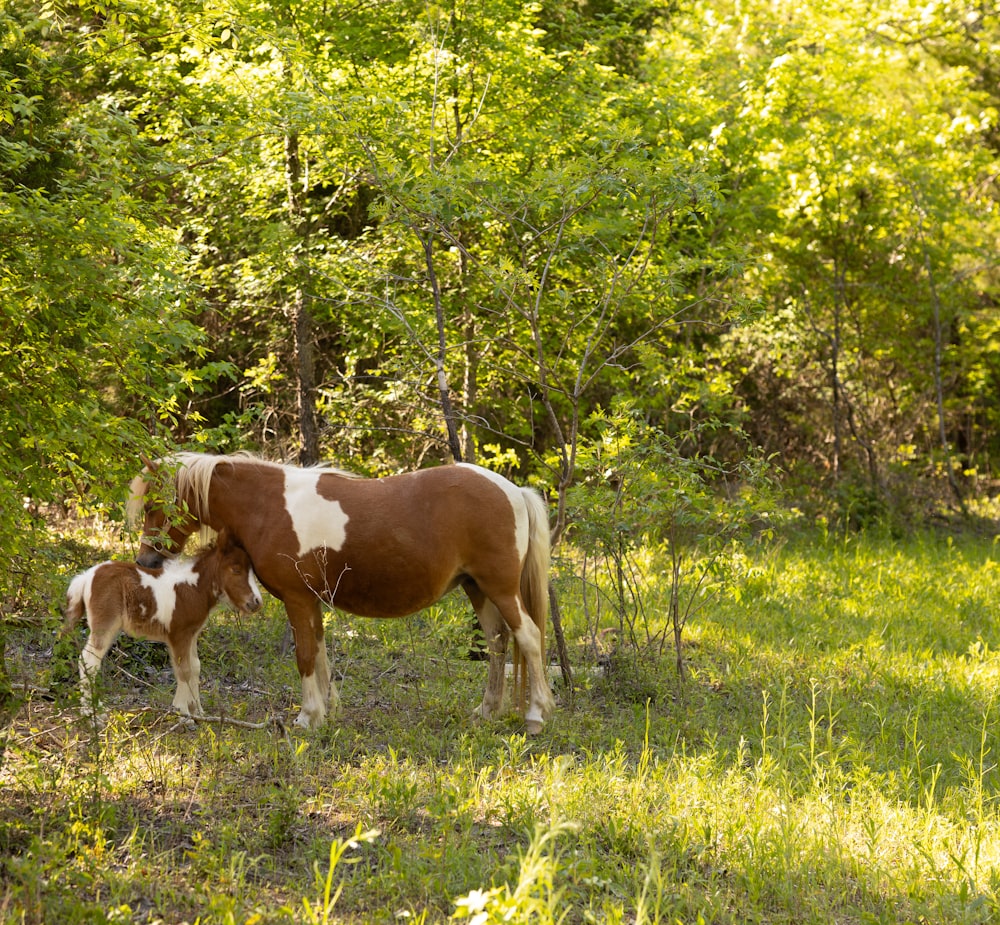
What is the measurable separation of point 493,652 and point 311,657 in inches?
42.6

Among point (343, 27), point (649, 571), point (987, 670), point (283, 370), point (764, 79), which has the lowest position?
point (649, 571)

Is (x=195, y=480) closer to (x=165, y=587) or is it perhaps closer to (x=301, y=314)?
(x=165, y=587)

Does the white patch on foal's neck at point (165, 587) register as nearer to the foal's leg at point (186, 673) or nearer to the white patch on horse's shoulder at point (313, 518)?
the foal's leg at point (186, 673)

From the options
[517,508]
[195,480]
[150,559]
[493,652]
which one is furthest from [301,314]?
[493,652]

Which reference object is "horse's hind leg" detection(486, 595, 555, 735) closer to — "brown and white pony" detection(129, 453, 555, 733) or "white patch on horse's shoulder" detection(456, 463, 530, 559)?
"brown and white pony" detection(129, 453, 555, 733)

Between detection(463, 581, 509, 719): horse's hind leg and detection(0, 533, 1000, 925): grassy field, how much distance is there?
0.17 meters

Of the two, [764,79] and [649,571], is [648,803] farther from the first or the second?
[764,79]

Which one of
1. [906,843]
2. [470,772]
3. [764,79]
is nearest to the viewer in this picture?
[906,843]

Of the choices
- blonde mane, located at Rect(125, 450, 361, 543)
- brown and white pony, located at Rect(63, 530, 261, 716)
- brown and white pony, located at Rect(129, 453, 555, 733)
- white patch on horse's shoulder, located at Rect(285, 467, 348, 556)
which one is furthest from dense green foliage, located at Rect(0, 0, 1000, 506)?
white patch on horse's shoulder, located at Rect(285, 467, 348, 556)

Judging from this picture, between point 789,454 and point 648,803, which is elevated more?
point 648,803

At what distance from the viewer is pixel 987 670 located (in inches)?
313

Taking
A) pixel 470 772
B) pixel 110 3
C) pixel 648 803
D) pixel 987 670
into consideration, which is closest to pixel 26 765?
pixel 470 772

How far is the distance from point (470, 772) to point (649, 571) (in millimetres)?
5420

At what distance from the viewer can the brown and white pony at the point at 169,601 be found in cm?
602
